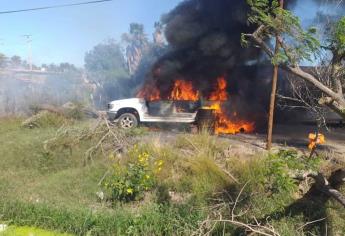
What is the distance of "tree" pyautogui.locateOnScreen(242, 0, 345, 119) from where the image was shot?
4.24 metres

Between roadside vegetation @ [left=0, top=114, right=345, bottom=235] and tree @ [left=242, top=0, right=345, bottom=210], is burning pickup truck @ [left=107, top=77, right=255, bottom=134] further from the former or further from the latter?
tree @ [left=242, top=0, right=345, bottom=210]

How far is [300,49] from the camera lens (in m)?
4.28

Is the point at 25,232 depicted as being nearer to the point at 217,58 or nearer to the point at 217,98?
the point at 217,98

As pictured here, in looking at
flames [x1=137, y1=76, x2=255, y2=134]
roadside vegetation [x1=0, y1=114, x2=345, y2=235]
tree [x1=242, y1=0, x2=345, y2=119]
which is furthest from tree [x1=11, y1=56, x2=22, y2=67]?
tree [x1=242, y1=0, x2=345, y2=119]

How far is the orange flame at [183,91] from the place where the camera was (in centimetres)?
1897

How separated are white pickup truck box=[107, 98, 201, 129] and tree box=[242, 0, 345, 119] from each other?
12030 mm

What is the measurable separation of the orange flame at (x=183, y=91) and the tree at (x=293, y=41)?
14.1 m

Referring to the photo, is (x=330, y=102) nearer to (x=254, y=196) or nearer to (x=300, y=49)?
(x=300, y=49)

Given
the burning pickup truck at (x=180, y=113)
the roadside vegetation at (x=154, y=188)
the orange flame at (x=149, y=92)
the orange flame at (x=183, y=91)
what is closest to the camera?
the roadside vegetation at (x=154, y=188)

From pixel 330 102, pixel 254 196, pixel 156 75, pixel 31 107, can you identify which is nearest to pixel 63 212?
pixel 254 196

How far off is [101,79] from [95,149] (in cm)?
2857

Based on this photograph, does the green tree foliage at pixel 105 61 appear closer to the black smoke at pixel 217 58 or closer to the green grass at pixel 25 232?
the black smoke at pixel 217 58

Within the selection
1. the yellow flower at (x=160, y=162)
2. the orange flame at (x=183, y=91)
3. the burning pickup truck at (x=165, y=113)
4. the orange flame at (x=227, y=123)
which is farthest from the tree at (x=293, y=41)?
the orange flame at (x=183, y=91)

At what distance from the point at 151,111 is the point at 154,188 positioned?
8817 millimetres
